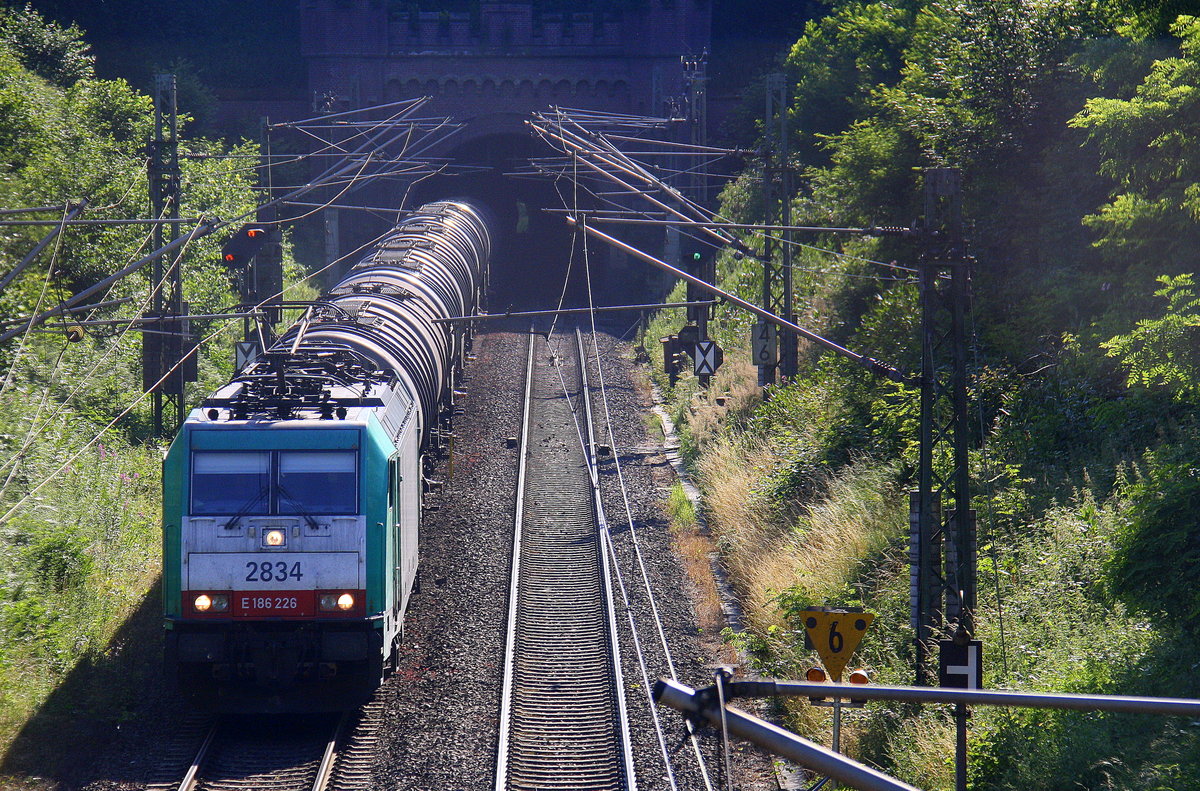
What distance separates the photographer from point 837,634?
10.4 m

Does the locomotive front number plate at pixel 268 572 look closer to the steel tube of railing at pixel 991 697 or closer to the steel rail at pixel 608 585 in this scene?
the steel rail at pixel 608 585

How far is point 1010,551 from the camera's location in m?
13.4

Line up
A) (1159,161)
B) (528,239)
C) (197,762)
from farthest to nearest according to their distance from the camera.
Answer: (528,239) < (1159,161) < (197,762)

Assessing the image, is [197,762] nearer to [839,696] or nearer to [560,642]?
[560,642]

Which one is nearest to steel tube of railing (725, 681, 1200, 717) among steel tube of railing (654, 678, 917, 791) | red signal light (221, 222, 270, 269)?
steel tube of railing (654, 678, 917, 791)

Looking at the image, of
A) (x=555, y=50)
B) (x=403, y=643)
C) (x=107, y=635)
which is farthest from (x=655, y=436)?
(x=555, y=50)

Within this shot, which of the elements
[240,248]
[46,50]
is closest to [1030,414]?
[240,248]

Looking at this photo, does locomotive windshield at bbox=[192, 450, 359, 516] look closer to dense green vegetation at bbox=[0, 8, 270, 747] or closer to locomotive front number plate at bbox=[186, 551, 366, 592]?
locomotive front number plate at bbox=[186, 551, 366, 592]

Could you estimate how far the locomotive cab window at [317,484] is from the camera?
10.7m

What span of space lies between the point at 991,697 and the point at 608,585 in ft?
39.3

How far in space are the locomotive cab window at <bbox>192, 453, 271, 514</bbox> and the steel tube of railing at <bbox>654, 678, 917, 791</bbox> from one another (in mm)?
7562

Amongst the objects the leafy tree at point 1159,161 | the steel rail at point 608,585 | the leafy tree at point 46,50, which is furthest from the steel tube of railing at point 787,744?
the leafy tree at point 46,50

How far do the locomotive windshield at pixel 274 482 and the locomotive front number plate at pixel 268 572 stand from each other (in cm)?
41

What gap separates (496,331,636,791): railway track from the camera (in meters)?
10.8
